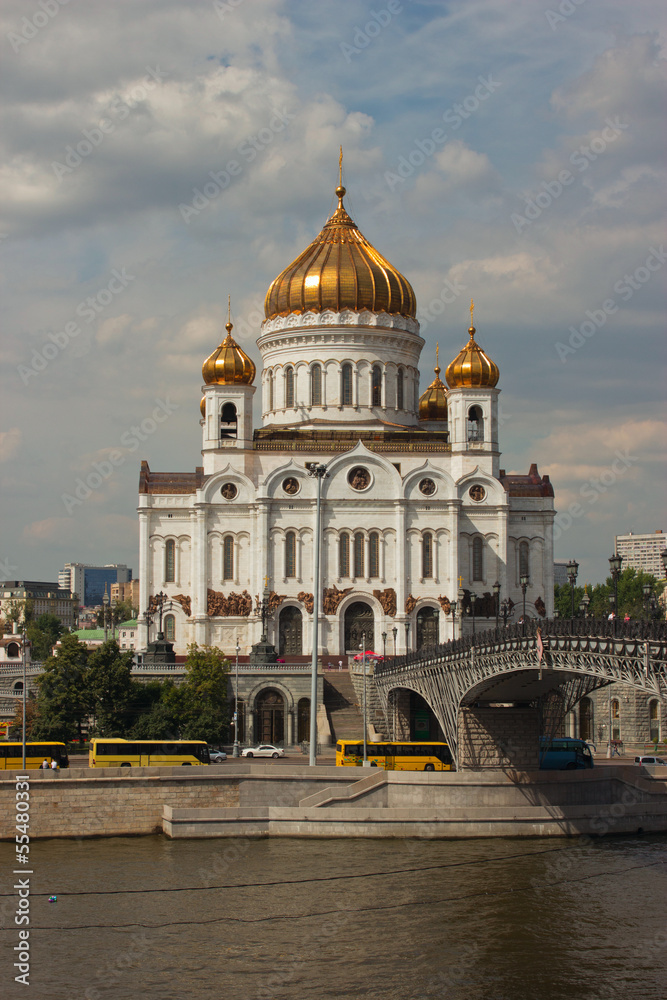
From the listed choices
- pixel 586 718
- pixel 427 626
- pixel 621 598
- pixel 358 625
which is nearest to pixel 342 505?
pixel 358 625

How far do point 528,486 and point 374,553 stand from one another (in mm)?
10388

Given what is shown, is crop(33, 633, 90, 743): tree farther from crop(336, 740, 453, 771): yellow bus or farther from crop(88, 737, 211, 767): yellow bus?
crop(336, 740, 453, 771): yellow bus

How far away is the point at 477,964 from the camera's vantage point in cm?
2934

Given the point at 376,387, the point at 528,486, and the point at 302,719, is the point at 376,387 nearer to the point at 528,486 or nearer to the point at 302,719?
the point at 528,486

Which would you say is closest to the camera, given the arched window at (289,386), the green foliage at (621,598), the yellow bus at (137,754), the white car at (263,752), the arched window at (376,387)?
the yellow bus at (137,754)

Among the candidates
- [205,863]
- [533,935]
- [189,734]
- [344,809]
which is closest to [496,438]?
[189,734]

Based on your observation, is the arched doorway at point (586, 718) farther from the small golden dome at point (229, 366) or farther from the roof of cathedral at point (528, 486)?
the small golden dome at point (229, 366)

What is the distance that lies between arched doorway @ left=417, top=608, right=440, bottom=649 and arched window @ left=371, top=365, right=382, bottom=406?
495 inches

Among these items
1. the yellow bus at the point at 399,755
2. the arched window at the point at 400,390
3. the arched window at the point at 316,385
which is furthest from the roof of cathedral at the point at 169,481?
the yellow bus at the point at 399,755

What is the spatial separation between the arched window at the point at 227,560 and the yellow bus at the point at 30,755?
23420 mm

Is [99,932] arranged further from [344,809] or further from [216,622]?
[216,622]

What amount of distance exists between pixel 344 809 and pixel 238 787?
11.7 ft

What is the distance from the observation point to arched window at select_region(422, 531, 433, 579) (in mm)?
68750

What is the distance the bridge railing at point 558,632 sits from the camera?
32.0m
